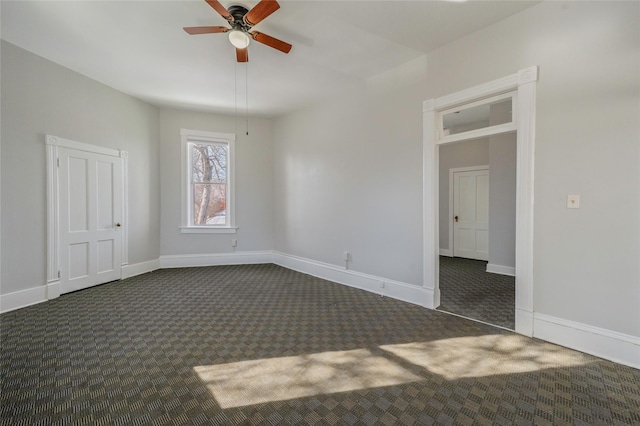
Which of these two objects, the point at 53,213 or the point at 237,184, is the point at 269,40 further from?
the point at 237,184

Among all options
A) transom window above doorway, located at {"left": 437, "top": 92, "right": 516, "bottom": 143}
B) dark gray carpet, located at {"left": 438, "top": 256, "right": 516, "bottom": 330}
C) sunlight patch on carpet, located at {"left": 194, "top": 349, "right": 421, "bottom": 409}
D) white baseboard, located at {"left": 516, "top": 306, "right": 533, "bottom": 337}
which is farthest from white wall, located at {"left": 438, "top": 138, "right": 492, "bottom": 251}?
sunlight patch on carpet, located at {"left": 194, "top": 349, "right": 421, "bottom": 409}

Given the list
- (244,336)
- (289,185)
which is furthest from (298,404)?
(289,185)

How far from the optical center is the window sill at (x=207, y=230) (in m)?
5.86

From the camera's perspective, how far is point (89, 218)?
439cm

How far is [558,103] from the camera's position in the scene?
260 centimetres

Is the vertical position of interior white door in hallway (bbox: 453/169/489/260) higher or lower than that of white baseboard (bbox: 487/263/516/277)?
higher

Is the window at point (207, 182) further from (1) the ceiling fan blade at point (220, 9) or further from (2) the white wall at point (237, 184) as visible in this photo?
(1) the ceiling fan blade at point (220, 9)

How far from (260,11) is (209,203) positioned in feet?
14.1

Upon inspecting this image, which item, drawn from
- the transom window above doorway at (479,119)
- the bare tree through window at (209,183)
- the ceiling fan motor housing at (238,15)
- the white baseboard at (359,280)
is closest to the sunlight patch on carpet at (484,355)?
the white baseboard at (359,280)

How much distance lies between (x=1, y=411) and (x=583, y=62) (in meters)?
4.75

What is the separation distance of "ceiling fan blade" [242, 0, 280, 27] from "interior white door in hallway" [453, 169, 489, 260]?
593 cm

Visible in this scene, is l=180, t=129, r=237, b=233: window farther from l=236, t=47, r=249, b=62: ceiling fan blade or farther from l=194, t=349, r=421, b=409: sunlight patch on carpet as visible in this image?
l=194, t=349, r=421, b=409: sunlight patch on carpet

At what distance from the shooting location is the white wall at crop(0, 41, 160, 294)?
3398 millimetres

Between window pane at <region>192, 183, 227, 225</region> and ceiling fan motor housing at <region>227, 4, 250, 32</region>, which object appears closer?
ceiling fan motor housing at <region>227, 4, 250, 32</region>
